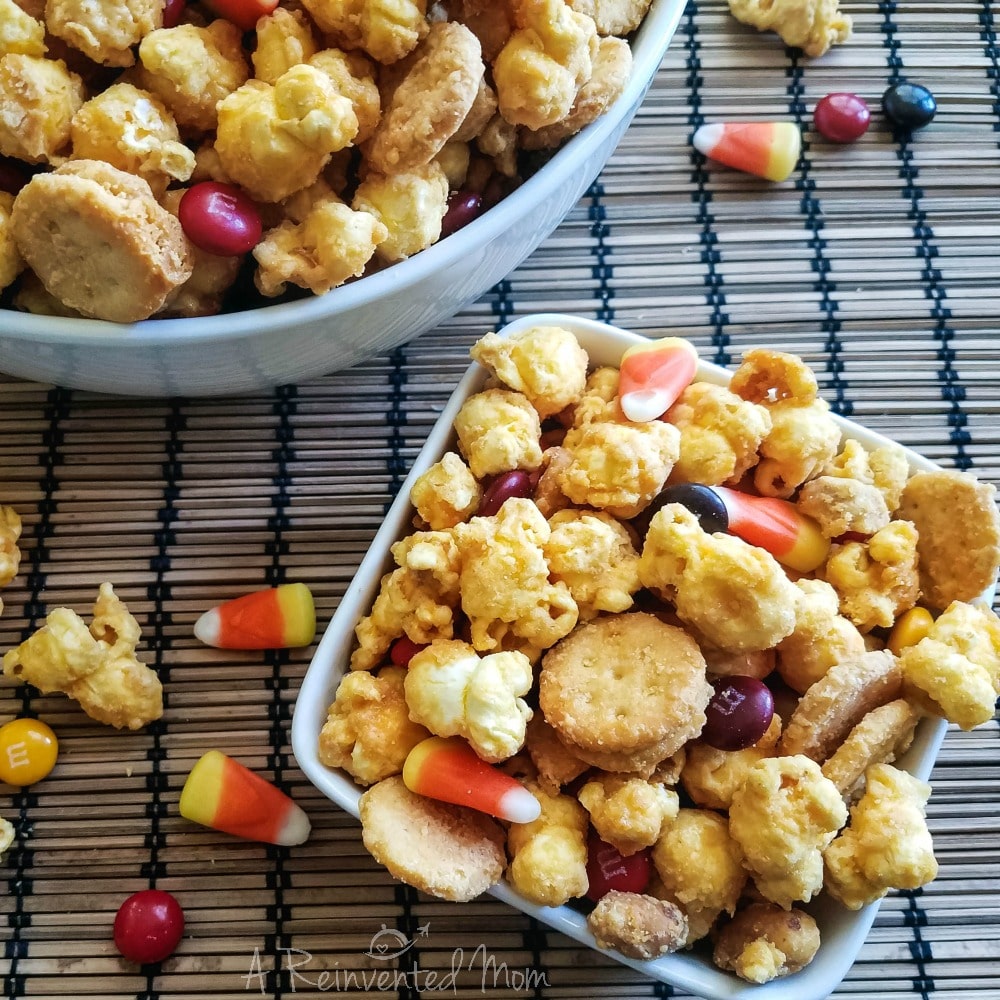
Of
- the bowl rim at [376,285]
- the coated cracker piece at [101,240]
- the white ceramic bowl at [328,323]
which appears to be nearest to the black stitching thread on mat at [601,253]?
the white ceramic bowl at [328,323]

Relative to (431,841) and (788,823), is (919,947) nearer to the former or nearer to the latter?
(788,823)

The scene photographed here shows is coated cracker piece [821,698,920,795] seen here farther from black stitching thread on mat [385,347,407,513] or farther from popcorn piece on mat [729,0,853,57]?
popcorn piece on mat [729,0,853,57]

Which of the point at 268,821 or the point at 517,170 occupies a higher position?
the point at 517,170

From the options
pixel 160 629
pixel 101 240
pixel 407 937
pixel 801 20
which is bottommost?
pixel 407 937

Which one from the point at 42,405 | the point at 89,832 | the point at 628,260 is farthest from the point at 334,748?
the point at 628,260

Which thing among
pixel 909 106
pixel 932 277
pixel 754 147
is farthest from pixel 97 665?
pixel 909 106

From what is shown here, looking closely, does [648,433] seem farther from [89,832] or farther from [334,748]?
[89,832]
